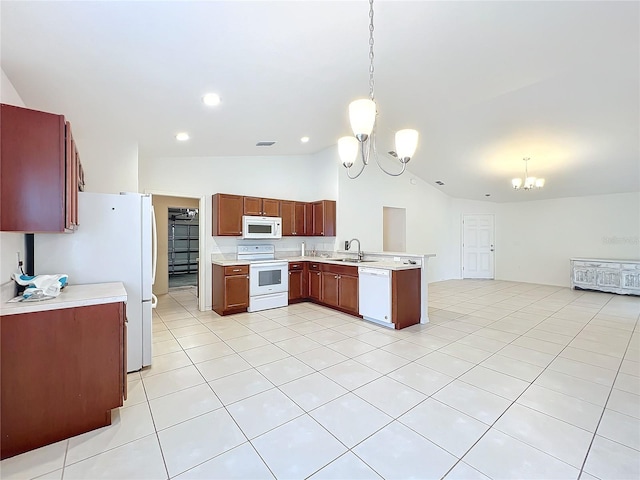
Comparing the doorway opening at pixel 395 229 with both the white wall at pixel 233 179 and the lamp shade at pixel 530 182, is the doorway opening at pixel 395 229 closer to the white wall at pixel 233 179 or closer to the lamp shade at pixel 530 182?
the white wall at pixel 233 179

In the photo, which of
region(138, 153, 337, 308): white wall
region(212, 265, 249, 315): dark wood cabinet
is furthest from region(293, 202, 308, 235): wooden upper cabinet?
region(212, 265, 249, 315): dark wood cabinet

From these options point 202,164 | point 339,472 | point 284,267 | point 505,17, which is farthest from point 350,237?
point 339,472

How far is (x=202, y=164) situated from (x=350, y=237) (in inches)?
122

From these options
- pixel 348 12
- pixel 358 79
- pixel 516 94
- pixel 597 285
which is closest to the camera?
pixel 348 12

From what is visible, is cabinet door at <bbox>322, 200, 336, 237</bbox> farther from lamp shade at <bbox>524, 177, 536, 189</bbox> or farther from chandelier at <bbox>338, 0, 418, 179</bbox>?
lamp shade at <bbox>524, 177, 536, 189</bbox>

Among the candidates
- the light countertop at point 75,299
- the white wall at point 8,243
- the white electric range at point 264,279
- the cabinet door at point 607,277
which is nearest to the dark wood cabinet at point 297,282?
the white electric range at point 264,279

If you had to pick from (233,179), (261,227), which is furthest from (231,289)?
(233,179)

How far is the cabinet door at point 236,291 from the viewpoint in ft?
15.4

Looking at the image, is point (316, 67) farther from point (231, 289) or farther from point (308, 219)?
point (308, 219)

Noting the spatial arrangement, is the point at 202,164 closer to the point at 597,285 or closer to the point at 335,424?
the point at 335,424

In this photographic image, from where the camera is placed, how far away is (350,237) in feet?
19.6

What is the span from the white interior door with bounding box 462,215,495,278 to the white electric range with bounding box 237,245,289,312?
6136mm

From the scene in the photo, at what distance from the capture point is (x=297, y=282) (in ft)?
18.3

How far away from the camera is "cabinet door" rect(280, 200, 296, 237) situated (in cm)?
565
